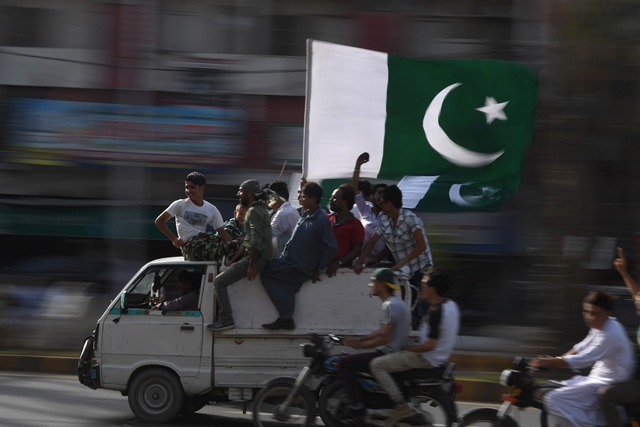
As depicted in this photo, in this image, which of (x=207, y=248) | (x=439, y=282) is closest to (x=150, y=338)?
(x=207, y=248)

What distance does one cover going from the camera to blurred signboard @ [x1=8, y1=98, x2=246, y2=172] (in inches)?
581

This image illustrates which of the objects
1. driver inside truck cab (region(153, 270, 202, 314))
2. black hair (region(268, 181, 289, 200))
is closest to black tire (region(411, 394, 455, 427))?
driver inside truck cab (region(153, 270, 202, 314))

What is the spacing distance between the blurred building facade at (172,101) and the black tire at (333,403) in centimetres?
686

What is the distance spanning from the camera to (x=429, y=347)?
21.9ft

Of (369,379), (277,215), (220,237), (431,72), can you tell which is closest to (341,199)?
(277,215)

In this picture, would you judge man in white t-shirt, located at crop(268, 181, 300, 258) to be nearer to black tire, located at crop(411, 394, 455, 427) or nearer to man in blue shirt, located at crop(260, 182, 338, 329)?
man in blue shirt, located at crop(260, 182, 338, 329)

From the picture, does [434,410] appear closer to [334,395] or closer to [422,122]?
[334,395]

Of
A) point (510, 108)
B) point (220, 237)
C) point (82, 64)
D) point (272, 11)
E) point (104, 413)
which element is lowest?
point (104, 413)

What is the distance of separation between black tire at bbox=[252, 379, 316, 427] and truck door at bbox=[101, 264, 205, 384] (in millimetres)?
756

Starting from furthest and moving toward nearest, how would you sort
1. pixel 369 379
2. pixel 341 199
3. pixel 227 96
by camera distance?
pixel 227 96 < pixel 341 199 < pixel 369 379

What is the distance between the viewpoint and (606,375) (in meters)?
6.20

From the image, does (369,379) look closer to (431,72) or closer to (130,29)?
(431,72)

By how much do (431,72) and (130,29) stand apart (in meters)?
7.07

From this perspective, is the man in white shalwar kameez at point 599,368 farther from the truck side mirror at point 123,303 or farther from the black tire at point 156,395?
the truck side mirror at point 123,303
